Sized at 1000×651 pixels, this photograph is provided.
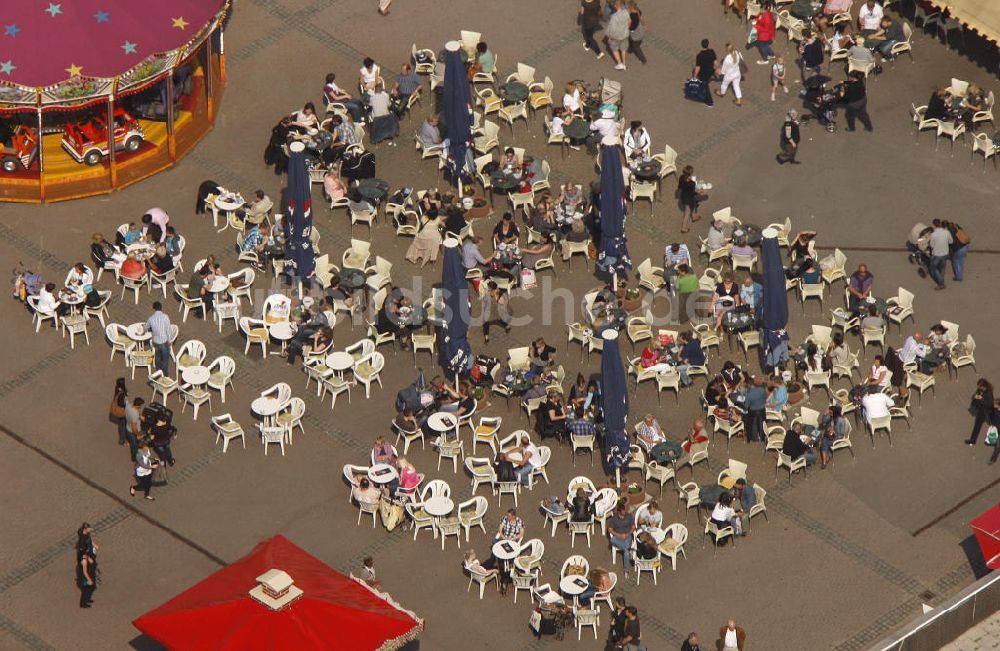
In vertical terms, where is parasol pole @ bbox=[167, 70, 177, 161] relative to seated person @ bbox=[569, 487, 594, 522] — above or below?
above

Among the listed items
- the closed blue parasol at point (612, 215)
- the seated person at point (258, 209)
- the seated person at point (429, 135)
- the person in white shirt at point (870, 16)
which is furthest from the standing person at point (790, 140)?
the seated person at point (258, 209)

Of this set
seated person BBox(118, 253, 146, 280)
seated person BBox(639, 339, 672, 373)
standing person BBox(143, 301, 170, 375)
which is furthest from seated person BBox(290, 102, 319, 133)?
seated person BBox(639, 339, 672, 373)

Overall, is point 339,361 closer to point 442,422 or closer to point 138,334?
point 442,422

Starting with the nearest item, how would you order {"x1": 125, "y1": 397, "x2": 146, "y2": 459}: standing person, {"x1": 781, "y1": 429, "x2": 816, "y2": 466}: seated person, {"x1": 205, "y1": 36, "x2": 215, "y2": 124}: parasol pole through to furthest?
{"x1": 125, "y1": 397, "x2": 146, "y2": 459}: standing person → {"x1": 781, "y1": 429, "x2": 816, "y2": 466}: seated person → {"x1": 205, "y1": 36, "x2": 215, "y2": 124}: parasol pole

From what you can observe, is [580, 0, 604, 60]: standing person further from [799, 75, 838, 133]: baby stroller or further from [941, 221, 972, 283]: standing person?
[941, 221, 972, 283]: standing person

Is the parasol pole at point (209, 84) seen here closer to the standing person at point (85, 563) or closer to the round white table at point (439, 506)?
the round white table at point (439, 506)

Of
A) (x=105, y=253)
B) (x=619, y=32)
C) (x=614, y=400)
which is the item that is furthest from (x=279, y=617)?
(x=619, y=32)
